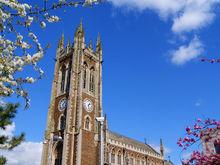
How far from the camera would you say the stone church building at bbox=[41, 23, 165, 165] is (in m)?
40.3

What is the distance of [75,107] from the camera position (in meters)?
42.7

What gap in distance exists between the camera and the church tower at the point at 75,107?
40.1 metres

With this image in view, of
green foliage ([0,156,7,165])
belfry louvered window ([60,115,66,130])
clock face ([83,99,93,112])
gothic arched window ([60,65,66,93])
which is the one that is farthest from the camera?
gothic arched window ([60,65,66,93])

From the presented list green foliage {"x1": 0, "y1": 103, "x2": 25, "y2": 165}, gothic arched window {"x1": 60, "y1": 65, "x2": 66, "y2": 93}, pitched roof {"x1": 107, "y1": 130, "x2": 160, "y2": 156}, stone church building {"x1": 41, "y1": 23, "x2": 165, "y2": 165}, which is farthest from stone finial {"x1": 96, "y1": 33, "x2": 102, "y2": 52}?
green foliage {"x1": 0, "y1": 103, "x2": 25, "y2": 165}

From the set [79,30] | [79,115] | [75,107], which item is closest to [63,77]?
[75,107]

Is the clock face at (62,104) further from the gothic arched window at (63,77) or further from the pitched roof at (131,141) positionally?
the pitched roof at (131,141)

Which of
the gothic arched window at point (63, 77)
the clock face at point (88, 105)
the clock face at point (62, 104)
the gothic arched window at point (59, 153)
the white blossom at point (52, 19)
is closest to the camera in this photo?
the white blossom at point (52, 19)

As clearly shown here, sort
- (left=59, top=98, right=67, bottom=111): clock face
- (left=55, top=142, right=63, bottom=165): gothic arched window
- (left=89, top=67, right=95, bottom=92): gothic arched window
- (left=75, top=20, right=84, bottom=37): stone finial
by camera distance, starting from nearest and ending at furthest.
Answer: (left=55, top=142, right=63, bottom=165): gothic arched window, (left=59, top=98, right=67, bottom=111): clock face, (left=89, top=67, right=95, bottom=92): gothic arched window, (left=75, top=20, right=84, bottom=37): stone finial

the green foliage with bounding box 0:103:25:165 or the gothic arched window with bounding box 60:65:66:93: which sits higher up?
the gothic arched window with bounding box 60:65:66:93

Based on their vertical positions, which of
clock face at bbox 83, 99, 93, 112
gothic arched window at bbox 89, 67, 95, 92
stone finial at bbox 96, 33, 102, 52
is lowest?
clock face at bbox 83, 99, 93, 112

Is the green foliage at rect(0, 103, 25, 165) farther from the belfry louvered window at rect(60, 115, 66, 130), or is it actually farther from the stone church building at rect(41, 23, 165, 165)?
the belfry louvered window at rect(60, 115, 66, 130)

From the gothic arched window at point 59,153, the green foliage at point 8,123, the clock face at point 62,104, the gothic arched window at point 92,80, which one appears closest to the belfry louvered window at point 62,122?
the clock face at point 62,104

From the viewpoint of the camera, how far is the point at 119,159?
48.4m

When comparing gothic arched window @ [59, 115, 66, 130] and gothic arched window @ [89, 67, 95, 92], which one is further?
gothic arched window @ [89, 67, 95, 92]
